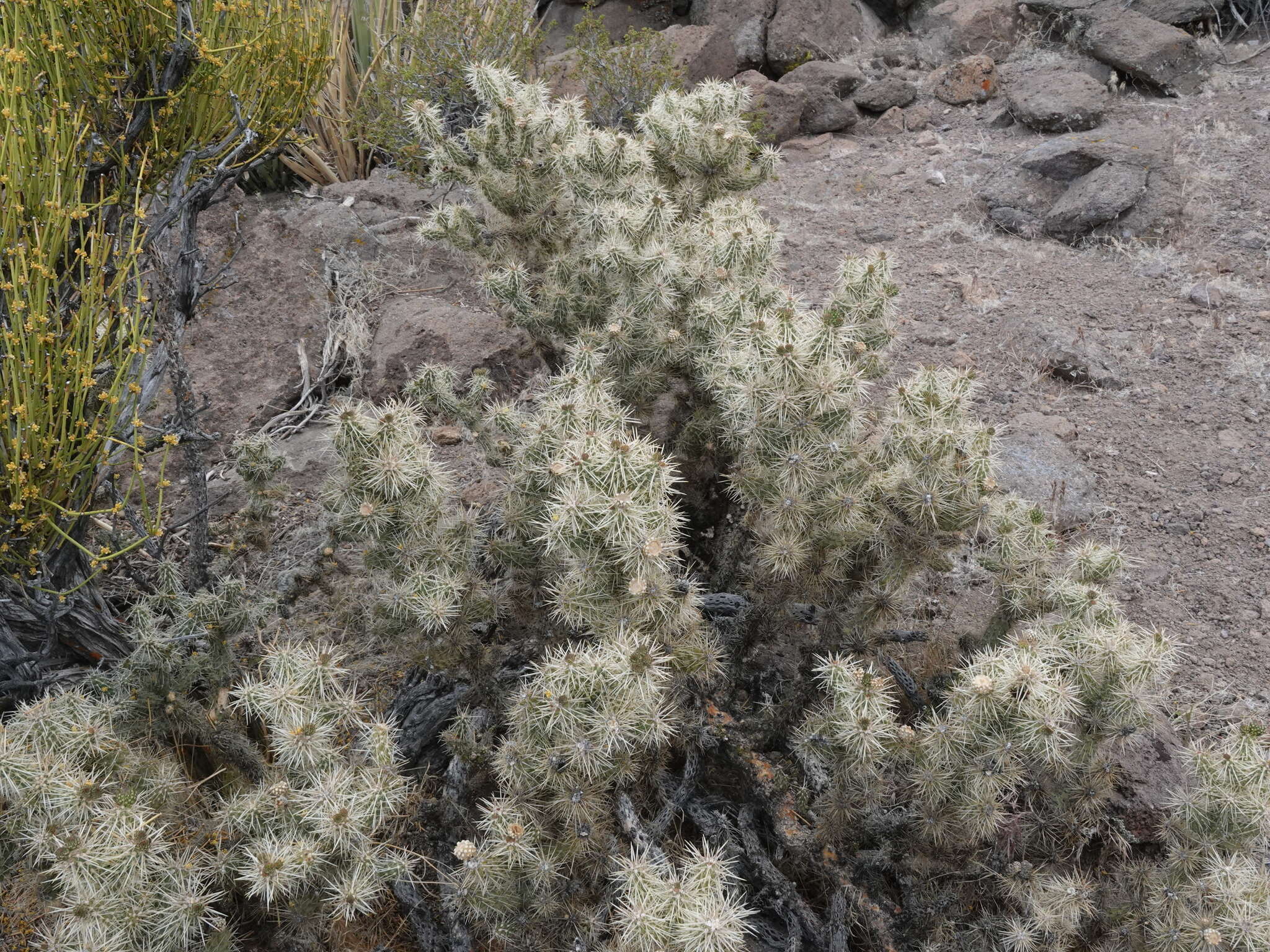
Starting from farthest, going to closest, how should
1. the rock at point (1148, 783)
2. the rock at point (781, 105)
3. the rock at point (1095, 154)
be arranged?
the rock at point (781, 105) < the rock at point (1095, 154) < the rock at point (1148, 783)

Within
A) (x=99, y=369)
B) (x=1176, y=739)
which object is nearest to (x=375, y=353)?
(x=99, y=369)

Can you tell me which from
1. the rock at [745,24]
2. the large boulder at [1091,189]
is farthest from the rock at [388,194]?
the large boulder at [1091,189]

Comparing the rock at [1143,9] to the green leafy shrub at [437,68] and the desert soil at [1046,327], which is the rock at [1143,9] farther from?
the green leafy shrub at [437,68]

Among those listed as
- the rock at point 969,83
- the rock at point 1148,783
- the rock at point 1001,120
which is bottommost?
the rock at point 1148,783

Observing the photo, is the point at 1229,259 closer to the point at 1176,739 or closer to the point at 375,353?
the point at 1176,739

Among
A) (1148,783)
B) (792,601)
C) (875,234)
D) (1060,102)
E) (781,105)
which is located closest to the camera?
(1148,783)

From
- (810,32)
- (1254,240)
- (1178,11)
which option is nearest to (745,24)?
(810,32)

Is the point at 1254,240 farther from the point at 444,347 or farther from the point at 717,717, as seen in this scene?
the point at 717,717

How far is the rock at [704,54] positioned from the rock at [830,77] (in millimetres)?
536

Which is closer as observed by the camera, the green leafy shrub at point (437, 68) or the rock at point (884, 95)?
the green leafy shrub at point (437, 68)

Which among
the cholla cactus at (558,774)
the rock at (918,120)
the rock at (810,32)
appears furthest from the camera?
the rock at (810,32)

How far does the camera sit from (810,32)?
8859mm

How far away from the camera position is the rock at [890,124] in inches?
314

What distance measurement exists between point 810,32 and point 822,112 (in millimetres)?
1368
